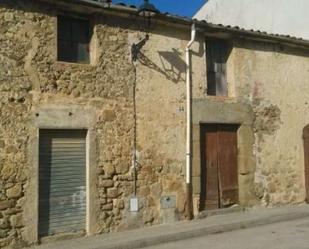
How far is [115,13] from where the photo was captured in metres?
9.98

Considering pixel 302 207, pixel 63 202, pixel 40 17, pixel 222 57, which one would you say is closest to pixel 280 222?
pixel 302 207

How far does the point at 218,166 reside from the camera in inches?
460

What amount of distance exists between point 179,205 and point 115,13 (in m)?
4.08

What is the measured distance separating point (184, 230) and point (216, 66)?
4125mm

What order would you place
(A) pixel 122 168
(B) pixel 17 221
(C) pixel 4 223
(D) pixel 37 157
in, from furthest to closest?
(A) pixel 122 168, (D) pixel 37 157, (B) pixel 17 221, (C) pixel 4 223

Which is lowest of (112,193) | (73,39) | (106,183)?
(112,193)

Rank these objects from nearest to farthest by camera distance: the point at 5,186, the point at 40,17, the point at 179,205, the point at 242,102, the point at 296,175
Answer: the point at 5,186
the point at 40,17
the point at 179,205
the point at 242,102
the point at 296,175

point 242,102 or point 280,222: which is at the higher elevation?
point 242,102

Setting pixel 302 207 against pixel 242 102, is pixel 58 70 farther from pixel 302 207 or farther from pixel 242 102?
pixel 302 207

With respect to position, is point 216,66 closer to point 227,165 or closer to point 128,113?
point 227,165

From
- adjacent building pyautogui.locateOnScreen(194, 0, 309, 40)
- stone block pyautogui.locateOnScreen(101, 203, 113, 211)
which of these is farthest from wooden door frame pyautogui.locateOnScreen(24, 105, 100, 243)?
adjacent building pyautogui.locateOnScreen(194, 0, 309, 40)

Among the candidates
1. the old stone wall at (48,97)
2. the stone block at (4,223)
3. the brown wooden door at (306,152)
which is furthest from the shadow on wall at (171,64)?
the brown wooden door at (306,152)

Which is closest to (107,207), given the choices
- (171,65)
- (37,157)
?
(37,157)

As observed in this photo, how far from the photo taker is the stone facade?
28.7ft
